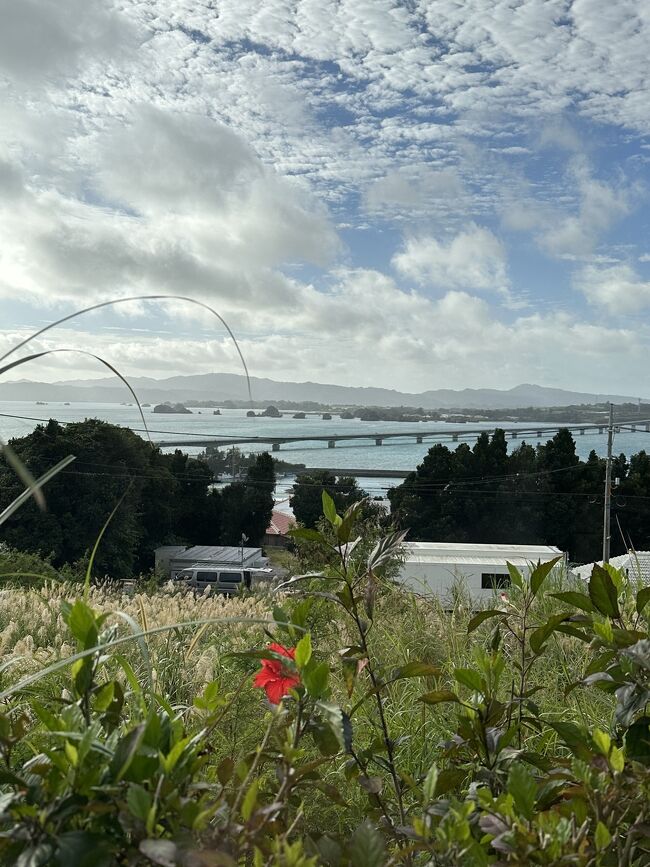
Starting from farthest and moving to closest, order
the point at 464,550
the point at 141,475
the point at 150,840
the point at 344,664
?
1. the point at 141,475
2. the point at 464,550
3. the point at 344,664
4. the point at 150,840

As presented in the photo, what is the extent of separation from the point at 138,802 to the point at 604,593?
0.73 metres

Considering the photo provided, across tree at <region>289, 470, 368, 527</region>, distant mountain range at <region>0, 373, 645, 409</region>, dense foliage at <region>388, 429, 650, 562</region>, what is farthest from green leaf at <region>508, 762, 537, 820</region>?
distant mountain range at <region>0, 373, 645, 409</region>

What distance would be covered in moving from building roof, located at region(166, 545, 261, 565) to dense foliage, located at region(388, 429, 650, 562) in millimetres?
6488

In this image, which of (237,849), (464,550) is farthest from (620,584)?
(464,550)

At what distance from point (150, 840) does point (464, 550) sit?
2088cm

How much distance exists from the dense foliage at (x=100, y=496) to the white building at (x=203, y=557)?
0.80m

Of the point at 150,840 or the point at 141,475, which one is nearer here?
the point at 150,840

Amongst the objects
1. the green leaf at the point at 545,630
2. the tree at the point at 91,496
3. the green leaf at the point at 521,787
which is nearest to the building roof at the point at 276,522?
the tree at the point at 91,496

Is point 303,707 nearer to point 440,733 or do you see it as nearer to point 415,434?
point 440,733

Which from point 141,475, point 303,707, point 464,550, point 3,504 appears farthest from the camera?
point 141,475

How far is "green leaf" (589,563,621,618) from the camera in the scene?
1050 millimetres

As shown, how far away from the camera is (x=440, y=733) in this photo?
5.72 ft

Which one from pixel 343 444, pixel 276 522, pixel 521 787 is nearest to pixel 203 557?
pixel 276 522

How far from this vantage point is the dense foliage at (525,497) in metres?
30.5
